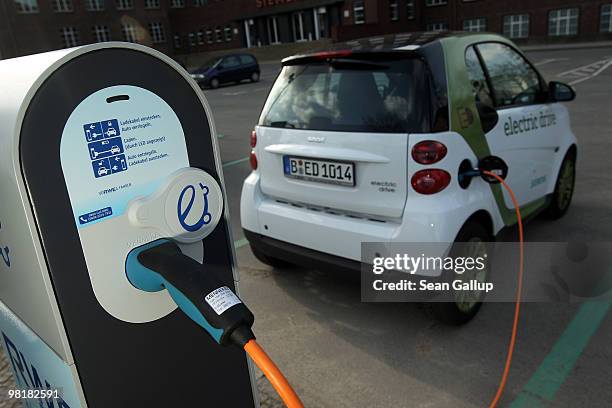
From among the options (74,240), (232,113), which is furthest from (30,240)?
(232,113)

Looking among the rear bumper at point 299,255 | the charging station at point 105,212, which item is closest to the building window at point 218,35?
the rear bumper at point 299,255

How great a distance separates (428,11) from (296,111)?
38168mm

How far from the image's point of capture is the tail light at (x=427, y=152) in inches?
114

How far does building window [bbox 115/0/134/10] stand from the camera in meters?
48.5

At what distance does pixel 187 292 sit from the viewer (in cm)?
122

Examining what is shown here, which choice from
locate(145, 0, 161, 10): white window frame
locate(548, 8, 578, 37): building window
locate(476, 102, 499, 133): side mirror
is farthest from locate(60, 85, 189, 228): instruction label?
locate(145, 0, 161, 10): white window frame

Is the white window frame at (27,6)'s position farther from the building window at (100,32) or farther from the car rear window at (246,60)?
the car rear window at (246,60)

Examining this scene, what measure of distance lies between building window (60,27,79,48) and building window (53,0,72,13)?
1.54 m

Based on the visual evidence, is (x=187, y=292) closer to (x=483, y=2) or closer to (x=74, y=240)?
(x=74, y=240)

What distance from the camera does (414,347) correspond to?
122 inches

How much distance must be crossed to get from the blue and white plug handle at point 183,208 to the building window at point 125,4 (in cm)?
5353

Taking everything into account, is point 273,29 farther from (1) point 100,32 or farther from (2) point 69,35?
(2) point 69,35

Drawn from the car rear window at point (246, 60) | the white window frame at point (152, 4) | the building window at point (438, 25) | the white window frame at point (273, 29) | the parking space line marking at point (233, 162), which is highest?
the white window frame at point (152, 4)

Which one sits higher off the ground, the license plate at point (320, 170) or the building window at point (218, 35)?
the building window at point (218, 35)
